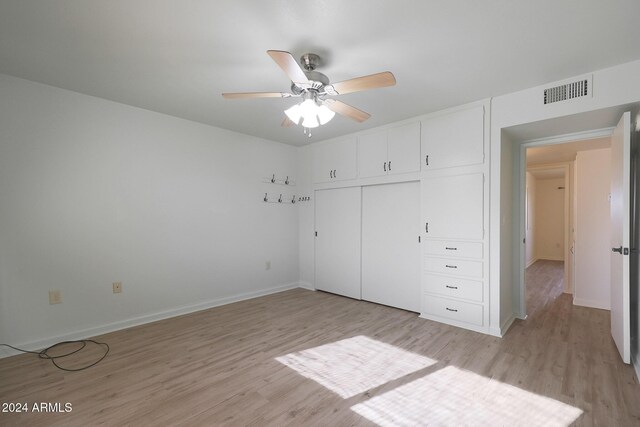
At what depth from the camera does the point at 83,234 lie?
2.78 meters

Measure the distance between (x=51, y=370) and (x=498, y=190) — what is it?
414 centimetres

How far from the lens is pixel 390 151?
11.9 ft

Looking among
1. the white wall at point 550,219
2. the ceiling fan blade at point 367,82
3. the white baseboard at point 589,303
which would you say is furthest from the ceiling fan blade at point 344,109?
the white wall at point 550,219

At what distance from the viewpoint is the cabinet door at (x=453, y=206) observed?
9.53 ft

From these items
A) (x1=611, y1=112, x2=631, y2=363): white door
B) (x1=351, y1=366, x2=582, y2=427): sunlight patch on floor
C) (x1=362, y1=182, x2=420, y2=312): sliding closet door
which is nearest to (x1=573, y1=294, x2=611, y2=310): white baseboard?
(x1=611, y1=112, x2=631, y2=363): white door

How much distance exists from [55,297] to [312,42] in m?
3.15

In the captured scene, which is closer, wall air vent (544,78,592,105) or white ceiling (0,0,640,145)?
white ceiling (0,0,640,145)

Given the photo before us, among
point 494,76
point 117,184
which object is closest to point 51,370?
point 117,184

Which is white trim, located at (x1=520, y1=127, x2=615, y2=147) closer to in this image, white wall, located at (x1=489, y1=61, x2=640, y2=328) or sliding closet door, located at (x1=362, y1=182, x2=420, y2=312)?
white wall, located at (x1=489, y1=61, x2=640, y2=328)

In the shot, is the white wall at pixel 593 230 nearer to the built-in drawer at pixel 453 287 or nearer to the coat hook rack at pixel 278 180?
the built-in drawer at pixel 453 287

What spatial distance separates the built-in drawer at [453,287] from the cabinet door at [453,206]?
0.46 meters

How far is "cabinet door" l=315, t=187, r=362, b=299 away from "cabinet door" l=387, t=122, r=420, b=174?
0.70 metres

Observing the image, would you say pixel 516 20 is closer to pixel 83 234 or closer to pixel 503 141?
pixel 503 141

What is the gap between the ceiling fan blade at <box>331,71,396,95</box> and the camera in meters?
1.73
